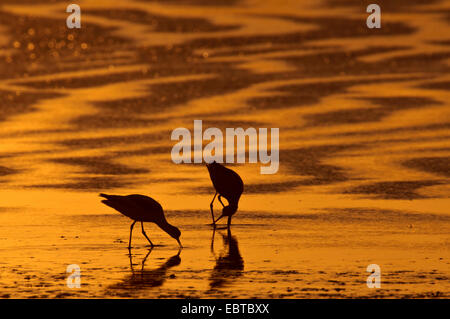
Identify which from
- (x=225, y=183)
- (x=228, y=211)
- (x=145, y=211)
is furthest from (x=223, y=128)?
(x=145, y=211)

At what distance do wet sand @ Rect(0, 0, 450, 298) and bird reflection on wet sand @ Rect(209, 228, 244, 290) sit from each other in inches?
1.5

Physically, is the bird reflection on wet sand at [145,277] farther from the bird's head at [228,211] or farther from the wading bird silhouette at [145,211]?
the bird's head at [228,211]

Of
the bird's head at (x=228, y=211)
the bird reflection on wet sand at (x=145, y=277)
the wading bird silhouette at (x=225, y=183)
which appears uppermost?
the wading bird silhouette at (x=225, y=183)

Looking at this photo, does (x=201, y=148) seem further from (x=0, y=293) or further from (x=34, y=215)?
(x=0, y=293)

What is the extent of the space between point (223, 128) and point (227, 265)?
8103 mm

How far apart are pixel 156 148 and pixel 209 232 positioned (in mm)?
5112

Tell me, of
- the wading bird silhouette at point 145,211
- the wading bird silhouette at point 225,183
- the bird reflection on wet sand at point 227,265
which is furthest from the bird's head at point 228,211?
the wading bird silhouette at point 145,211

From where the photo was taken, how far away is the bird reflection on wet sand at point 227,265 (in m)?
10.2

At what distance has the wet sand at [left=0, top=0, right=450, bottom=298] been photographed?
10602 millimetres

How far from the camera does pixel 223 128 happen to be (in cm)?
1878

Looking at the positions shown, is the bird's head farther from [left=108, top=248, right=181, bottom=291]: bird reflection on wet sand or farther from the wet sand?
[left=108, top=248, right=181, bottom=291]: bird reflection on wet sand

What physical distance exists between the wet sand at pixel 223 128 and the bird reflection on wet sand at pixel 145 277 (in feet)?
0.08

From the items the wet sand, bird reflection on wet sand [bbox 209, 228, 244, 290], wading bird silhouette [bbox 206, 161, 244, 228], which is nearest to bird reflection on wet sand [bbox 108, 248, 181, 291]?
the wet sand

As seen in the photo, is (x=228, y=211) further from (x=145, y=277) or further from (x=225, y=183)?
(x=145, y=277)
